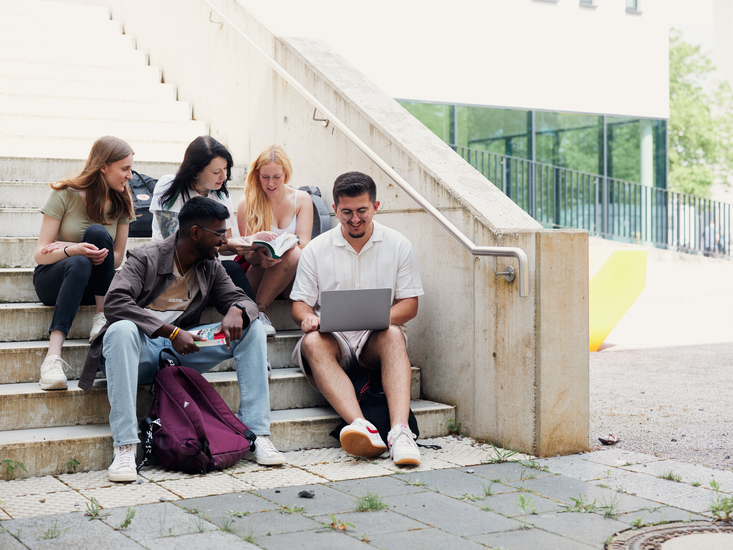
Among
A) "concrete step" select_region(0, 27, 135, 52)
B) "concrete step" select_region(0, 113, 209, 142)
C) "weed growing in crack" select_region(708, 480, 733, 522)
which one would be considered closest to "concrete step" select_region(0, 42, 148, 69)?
"concrete step" select_region(0, 27, 135, 52)

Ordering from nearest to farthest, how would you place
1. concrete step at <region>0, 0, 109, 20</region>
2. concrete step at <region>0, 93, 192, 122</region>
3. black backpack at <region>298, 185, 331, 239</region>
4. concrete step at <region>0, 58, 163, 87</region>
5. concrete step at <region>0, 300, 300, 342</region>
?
concrete step at <region>0, 300, 300, 342</region> < black backpack at <region>298, 185, 331, 239</region> < concrete step at <region>0, 93, 192, 122</region> < concrete step at <region>0, 58, 163, 87</region> < concrete step at <region>0, 0, 109, 20</region>

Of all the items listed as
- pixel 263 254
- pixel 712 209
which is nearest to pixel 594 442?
pixel 263 254

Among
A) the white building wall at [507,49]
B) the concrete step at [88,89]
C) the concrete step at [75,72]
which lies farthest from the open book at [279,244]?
the white building wall at [507,49]

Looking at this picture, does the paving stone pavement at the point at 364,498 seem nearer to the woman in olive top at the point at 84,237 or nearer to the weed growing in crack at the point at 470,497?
the weed growing in crack at the point at 470,497

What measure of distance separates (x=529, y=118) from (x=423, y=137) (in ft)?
33.6

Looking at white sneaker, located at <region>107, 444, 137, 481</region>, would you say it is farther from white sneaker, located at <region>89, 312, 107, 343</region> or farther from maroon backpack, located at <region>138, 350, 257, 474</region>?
white sneaker, located at <region>89, 312, 107, 343</region>

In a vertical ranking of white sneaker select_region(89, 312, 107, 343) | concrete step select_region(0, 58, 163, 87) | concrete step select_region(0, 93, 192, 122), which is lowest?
white sneaker select_region(89, 312, 107, 343)

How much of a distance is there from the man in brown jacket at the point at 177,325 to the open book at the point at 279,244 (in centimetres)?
50

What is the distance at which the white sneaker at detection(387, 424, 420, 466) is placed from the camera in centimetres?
400

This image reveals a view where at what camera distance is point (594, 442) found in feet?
15.2

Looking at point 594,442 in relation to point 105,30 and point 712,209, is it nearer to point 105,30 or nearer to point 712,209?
point 105,30

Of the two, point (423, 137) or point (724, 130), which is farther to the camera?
point (724, 130)

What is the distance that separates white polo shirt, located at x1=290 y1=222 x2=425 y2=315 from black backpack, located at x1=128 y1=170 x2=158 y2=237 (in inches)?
62.7

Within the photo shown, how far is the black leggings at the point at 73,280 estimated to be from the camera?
14.0 ft
